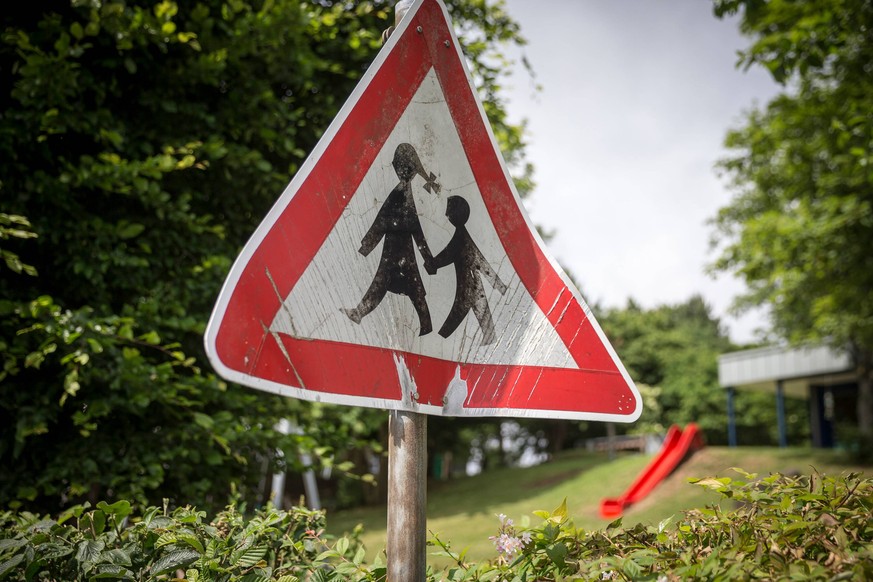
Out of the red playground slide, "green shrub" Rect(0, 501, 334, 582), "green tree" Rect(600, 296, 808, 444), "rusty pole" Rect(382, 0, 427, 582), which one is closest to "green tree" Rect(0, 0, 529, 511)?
"green shrub" Rect(0, 501, 334, 582)

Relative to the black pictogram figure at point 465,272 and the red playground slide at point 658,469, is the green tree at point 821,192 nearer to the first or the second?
the red playground slide at point 658,469

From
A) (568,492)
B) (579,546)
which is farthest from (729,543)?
(568,492)

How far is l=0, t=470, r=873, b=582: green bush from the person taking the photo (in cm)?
157

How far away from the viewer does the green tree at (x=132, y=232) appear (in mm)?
3885

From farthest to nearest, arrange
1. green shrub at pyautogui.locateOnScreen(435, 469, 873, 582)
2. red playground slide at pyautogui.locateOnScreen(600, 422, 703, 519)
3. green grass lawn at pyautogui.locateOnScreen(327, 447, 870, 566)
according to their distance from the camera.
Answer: red playground slide at pyautogui.locateOnScreen(600, 422, 703, 519), green grass lawn at pyautogui.locateOnScreen(327, 447, 870, 566), green shrub at pyautogui.locateOnScreen(435, 469, 873, 582)

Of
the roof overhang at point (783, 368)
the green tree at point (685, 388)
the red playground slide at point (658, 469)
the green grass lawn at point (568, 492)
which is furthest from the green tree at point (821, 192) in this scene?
the green tree at point (685, 388)

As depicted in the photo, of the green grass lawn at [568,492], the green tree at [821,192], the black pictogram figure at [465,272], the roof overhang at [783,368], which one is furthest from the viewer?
the roof overhang at [783,368]

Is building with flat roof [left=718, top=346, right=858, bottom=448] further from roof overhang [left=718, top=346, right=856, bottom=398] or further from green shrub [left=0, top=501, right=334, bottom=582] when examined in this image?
green shrub [left=0, top=501, right=334, bottom=582]

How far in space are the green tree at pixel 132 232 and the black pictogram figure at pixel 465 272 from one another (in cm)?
242

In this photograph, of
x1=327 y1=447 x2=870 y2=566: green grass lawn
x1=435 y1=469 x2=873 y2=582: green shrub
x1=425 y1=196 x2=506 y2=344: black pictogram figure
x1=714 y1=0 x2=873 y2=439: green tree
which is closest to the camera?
x1=435 y1=469 x2=873 y2=582: green shrub

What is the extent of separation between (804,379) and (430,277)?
34289mm

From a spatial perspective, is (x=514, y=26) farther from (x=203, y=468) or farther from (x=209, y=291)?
(x=203, y=468)

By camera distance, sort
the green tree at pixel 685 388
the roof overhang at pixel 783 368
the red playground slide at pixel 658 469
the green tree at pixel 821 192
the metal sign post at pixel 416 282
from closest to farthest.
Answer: the metal sign post at pixel 416 282, the green tree at pixel 821 192, the red playground slide at pixel 658 469, the roof overhang at pixel 783 368, the green tree at pixel 685 388

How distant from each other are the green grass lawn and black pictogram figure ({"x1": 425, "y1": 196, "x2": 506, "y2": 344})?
9025 mm
